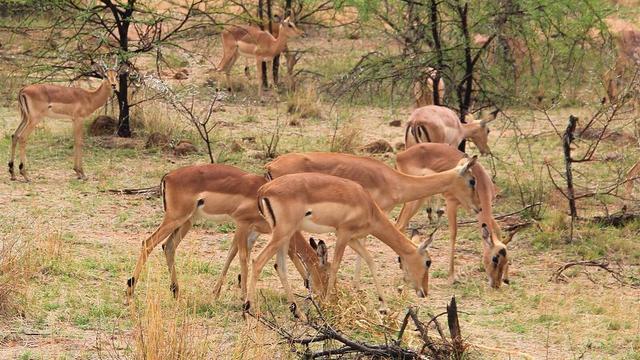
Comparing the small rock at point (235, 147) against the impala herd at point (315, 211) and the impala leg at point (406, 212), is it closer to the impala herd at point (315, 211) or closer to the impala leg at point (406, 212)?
the impala leg at point (406, 212)

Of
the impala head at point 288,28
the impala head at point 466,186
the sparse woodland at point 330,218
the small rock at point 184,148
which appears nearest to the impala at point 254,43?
the impala head at point 288,28

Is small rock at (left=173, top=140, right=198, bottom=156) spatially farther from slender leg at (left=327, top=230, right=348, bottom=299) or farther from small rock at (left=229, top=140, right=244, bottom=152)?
slender leg at (left=327, top=230, right=348, bottom=299)

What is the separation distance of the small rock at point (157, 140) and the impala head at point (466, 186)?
14.3 feet

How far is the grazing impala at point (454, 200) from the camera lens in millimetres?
7457

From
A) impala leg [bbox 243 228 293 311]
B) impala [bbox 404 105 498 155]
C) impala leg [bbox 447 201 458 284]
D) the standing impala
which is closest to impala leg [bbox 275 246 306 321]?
the standing impala

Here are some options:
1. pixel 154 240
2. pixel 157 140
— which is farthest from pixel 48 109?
pixel 154 240

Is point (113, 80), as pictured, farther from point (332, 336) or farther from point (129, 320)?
point (332, 336)

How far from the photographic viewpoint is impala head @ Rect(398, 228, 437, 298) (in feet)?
22.1

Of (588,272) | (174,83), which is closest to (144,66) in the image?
(174,83)

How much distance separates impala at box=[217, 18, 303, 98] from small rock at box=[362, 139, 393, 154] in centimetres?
344

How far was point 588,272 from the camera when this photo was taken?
7.85 meters

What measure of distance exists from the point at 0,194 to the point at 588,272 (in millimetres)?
4831

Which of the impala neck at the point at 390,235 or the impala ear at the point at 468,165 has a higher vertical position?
the impala ear at the point at 468,165

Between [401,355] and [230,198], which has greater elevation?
[230,198]
